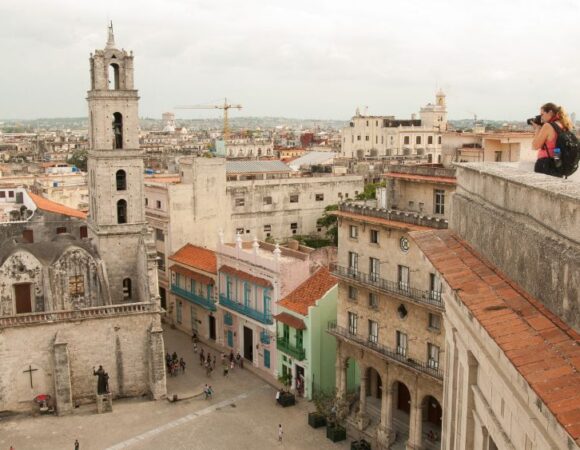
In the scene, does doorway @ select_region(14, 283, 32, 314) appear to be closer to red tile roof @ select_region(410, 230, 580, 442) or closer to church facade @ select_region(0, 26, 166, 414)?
church facade @ select_region(0, 26, 166, 414)

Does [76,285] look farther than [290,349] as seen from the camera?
Yes

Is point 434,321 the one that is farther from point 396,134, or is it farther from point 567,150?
point 396,134

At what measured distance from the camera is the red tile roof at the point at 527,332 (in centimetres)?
509

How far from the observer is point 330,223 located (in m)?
67.9

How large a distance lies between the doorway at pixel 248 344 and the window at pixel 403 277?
16.4 meters

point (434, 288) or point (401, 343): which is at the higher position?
point (434, 288)

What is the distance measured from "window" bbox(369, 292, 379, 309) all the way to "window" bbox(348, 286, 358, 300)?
1.03 meters

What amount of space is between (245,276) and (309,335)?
289 inches

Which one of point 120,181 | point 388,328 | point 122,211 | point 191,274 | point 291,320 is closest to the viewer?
point 388,328

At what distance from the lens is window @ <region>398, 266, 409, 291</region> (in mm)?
34094

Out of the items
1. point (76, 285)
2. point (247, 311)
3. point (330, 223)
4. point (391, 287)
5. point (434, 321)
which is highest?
point (391, 287)

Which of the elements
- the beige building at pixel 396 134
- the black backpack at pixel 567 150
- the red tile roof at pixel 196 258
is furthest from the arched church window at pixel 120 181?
the beige building at pixel 396 134

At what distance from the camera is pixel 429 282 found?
108ft

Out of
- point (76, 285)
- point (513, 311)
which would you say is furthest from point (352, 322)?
point (513, 311)
